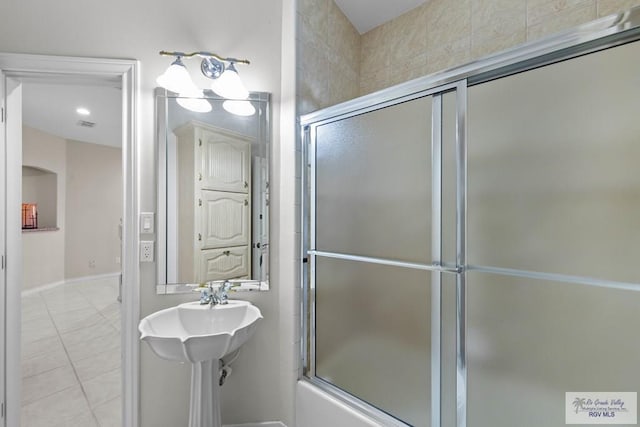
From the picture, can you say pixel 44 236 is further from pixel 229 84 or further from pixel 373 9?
pixel 373 9

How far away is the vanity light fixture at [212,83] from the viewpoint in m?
1.56

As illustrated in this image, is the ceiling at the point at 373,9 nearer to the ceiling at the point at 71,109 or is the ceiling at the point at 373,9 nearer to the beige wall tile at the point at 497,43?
the beige wall tile at the point at 497,43

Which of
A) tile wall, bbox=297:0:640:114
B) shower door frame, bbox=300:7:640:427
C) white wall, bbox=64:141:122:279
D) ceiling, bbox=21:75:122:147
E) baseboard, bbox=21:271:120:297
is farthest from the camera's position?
white wall, bbox=64:141:122:279

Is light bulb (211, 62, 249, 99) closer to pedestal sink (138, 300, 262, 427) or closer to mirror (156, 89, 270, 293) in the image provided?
mirror (156, 89, 270, 293)

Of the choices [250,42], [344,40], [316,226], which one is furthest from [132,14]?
[316,226]

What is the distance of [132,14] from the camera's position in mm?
1620

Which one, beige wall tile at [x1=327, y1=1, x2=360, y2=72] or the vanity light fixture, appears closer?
the vanity light fixture

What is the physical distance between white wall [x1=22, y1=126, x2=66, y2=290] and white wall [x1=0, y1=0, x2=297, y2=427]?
14.1 ft

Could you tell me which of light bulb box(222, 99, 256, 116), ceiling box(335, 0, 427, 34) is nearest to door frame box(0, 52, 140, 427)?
light bulb box(222, 99, 256, 116)

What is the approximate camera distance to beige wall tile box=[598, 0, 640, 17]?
51.3 inches

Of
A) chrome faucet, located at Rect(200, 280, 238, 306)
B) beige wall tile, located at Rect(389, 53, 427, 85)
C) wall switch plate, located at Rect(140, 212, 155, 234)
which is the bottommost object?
chrome faucet, located at Rect(200, 280, 238, 306)

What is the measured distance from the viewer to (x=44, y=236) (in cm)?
491

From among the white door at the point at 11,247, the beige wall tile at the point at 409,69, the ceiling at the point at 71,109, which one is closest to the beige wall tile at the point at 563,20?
the beige wall tile at the point at 409,69

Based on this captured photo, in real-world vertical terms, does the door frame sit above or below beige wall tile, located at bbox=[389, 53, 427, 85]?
below
